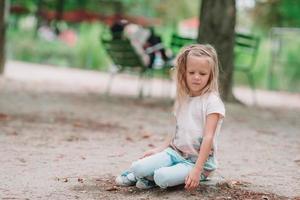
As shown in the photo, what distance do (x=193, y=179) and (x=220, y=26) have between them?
273 inches

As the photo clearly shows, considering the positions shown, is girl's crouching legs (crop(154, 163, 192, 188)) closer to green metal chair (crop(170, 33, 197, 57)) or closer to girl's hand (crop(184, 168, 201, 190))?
girl's hand (crop(184, 168, 201, 190))

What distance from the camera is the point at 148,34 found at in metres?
11.3

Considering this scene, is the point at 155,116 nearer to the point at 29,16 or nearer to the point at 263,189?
the point at 263,189

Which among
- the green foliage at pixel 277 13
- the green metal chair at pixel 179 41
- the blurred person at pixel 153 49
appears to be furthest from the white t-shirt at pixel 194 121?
the green foliage at pixel 277 13

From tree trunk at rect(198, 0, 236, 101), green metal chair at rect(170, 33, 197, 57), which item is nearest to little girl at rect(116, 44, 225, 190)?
tree trunk at rect(198, 0, 236, 101)

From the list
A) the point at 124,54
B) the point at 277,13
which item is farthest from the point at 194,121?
the point at 277,13

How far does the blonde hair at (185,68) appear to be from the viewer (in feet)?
13.5

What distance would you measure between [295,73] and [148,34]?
8.54 m

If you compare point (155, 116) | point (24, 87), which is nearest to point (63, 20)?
point (24, 87)

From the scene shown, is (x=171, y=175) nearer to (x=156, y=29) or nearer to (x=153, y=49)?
(x=153, y=49)

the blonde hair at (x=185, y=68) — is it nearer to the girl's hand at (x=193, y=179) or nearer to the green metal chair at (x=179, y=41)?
the girl's hand at (x=193, y=179)

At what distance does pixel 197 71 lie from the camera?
13.5 feet

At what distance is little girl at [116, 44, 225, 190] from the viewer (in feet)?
13.3

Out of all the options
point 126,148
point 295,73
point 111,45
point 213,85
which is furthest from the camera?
point 295,73
